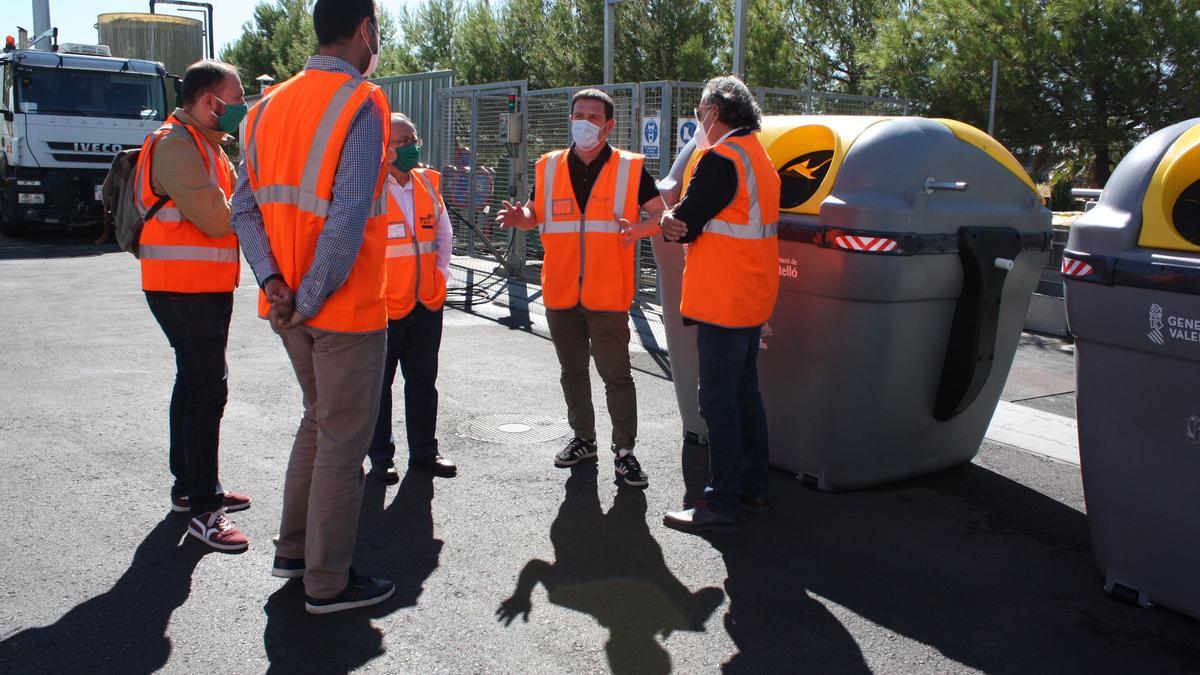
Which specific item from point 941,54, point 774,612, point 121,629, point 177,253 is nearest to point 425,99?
point 941,54

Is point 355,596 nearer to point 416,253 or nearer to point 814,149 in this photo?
point 416,253

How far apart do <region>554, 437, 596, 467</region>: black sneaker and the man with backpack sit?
165 centimetres

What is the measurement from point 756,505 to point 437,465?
1.53 meters

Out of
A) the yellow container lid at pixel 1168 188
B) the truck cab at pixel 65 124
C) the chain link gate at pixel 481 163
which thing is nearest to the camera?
the yellow container lid at pixel 1168 188

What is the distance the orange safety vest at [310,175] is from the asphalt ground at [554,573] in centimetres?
107

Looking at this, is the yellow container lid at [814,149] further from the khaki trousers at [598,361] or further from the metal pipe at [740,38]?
the metal pipe at [740,38]

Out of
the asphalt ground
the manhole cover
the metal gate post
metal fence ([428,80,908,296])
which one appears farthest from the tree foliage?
the manhole cover

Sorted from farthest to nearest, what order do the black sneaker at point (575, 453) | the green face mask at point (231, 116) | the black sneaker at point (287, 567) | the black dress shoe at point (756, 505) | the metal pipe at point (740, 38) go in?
the metal pipe at point (740, 38)
the black sneaker at point (575, 453)
the black dress shoe at point (756, 505)
the green face mask at point (231, 116)
the black sneaker at point (287, 567)

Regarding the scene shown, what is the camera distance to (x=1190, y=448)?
3.33 meters

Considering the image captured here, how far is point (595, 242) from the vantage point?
4883 mm

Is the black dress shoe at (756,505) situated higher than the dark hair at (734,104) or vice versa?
the dark hair at (734,104)

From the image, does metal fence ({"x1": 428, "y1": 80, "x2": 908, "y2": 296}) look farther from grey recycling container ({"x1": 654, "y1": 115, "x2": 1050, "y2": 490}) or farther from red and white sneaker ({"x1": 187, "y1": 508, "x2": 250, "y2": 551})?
red and white sneaker ({"x1": 187, "y1": 508, "x2": 250, "y2": 551})

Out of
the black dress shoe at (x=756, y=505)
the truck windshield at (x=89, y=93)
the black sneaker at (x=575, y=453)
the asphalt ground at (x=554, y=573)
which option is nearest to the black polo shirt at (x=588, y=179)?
the black sneaker at (x=575, y=453)

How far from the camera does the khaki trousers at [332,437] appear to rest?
328 cm
